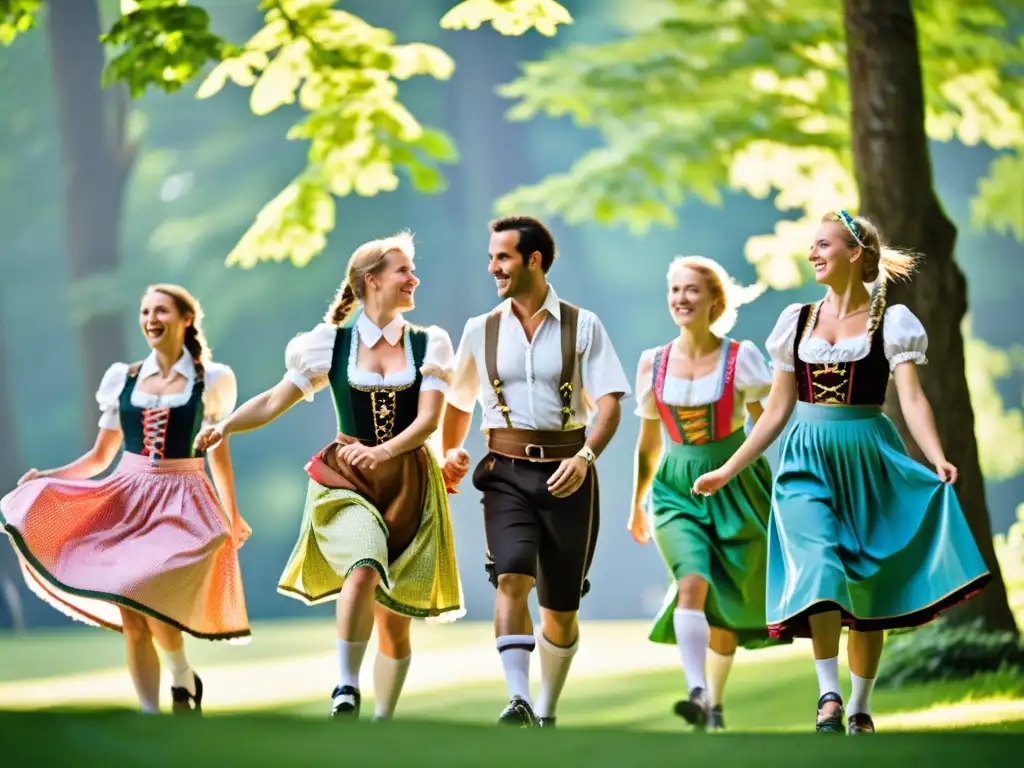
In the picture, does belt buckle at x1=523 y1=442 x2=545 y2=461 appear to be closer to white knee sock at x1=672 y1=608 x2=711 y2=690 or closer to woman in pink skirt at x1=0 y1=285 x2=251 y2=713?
white knee sock at x1=672 y1=608 x2=711 y2=690

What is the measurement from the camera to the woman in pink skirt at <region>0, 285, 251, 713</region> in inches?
216

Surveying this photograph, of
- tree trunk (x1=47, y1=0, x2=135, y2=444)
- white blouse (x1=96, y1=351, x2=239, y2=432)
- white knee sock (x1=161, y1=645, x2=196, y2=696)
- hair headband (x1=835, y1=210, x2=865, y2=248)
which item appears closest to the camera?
hair headband (x1=835, y1=210, x2=865, y2=248)

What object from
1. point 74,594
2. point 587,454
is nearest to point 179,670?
point 74,594

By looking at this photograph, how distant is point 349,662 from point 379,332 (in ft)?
3.79

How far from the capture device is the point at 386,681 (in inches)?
205

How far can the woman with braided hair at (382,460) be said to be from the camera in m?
5.12

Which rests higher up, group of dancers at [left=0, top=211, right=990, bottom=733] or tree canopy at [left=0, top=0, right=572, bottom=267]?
tree canopy at [left=0, top=0, right=572, bottom=267]

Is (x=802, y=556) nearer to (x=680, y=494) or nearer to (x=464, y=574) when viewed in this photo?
(x=680, y=494)

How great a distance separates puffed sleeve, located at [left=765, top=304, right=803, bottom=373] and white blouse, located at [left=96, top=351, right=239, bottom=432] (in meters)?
2.09

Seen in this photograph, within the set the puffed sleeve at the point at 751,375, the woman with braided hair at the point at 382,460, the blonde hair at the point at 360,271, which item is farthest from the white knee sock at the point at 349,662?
the puffed sleeve at the point at 751,375

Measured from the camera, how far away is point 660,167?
9.42 meters

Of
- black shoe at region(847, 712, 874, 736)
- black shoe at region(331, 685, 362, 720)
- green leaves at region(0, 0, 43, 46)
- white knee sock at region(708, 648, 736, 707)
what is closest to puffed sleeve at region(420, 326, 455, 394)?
black shoe at region(331, 685, 362, 720)

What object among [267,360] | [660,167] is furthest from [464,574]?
[660,167]

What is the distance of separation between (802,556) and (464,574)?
24.9 ft
